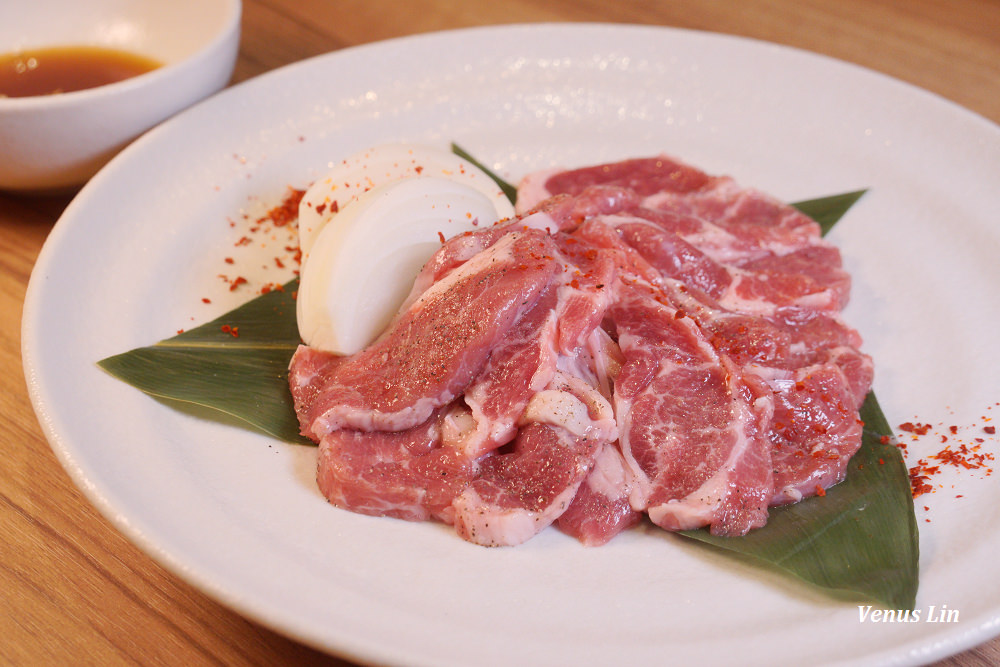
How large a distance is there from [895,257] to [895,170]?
641 mm

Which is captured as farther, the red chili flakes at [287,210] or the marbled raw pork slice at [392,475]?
the red chili flakes at [287,210]

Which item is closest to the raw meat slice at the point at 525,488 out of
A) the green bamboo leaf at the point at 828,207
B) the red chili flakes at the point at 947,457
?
the red chili flakes at the point at 947,457


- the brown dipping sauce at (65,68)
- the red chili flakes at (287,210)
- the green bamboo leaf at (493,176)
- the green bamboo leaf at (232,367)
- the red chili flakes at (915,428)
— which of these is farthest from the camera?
the brown dipping sauce at (65,68)

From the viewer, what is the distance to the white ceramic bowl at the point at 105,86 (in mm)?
3779

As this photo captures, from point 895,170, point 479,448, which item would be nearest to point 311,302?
point 479,448

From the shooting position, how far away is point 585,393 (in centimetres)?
296

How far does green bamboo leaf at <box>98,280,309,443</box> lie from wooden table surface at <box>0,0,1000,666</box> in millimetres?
492

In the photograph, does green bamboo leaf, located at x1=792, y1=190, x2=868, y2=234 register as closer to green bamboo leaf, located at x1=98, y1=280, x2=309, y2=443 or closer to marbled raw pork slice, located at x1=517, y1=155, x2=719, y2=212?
marbled raw pork slice, located at x1=517, y1=155, x2=719, y2=212

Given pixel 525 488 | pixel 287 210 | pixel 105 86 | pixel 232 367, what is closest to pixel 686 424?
pixel 525 488

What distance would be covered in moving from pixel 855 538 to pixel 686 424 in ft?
2.17

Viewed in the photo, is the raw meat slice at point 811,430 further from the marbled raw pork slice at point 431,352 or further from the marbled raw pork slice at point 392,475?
the marbled raw pork slice at point 392,475

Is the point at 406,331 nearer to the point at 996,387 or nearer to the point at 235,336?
the point at 235,336

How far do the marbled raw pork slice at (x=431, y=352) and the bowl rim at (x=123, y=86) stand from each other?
1.71 metres

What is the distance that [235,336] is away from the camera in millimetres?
3391
